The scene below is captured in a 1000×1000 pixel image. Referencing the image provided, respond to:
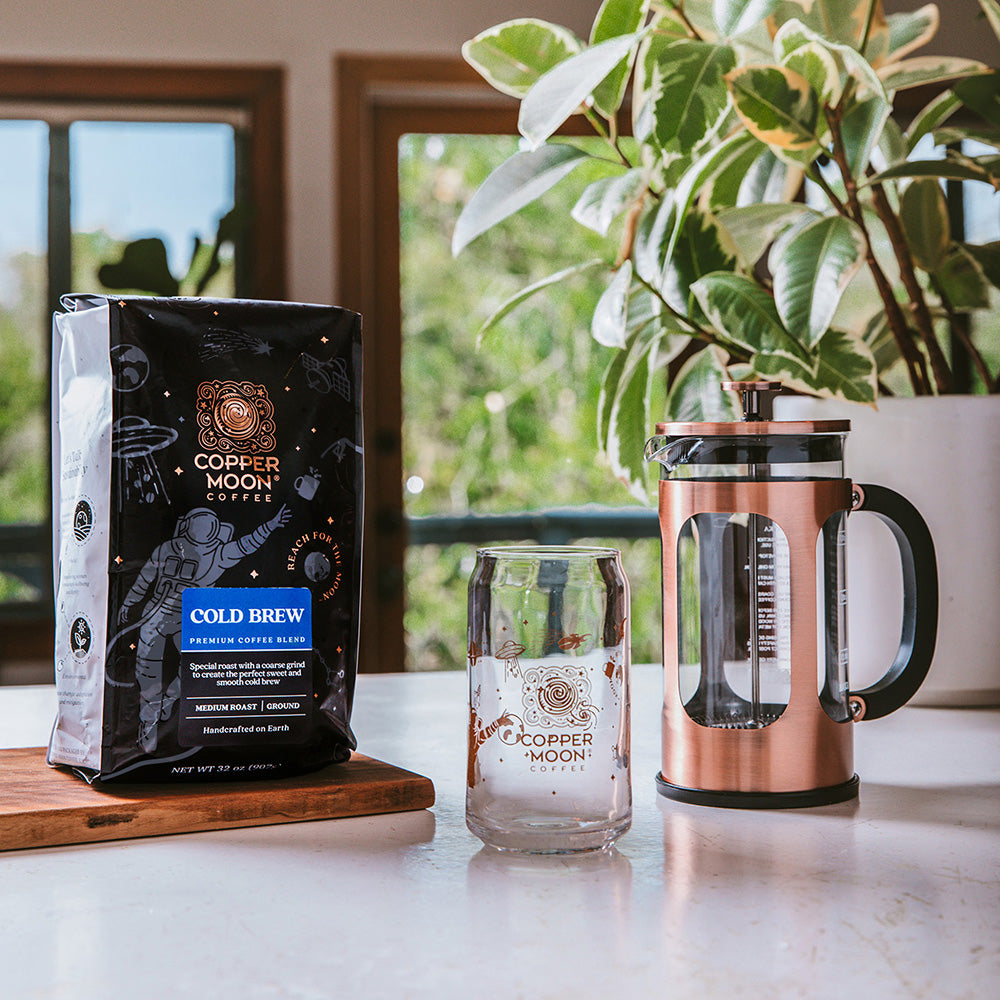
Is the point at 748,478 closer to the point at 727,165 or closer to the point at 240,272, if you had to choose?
the point at 727,165

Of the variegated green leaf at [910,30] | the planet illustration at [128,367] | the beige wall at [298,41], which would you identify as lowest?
the planet illustration at [128,367]

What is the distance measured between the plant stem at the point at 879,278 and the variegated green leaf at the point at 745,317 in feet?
0.33

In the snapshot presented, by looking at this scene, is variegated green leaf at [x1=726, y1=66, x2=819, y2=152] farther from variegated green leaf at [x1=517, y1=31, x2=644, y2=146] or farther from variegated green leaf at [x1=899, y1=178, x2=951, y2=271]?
variegated green leaf at [x1=899, y1=178, x2=951, y2=271]

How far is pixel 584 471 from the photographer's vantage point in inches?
119

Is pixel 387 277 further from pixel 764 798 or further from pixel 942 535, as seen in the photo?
pixel 764 798

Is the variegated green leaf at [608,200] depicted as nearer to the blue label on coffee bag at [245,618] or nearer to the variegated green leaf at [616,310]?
the variegated green leaf at [616,310]

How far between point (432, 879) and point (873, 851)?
0.21 metres

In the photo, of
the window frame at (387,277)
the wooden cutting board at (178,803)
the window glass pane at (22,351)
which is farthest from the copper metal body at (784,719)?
Answer: the window glass pane at (22,351)

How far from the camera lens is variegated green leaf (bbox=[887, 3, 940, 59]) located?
1.04m

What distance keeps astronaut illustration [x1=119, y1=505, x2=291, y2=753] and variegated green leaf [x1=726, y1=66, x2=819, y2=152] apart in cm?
47

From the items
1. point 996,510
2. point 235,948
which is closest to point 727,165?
point 996,510

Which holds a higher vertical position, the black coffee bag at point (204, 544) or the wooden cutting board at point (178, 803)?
the black coffee bag at point (204, 544)

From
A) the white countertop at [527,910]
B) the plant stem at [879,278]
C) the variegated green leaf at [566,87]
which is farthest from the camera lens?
the plant stem at [879,278]

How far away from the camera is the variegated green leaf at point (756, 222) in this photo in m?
0.94
